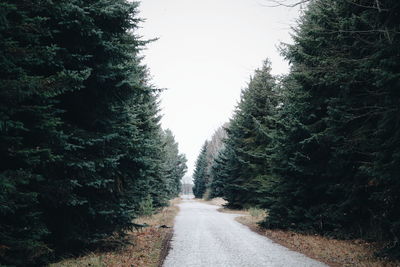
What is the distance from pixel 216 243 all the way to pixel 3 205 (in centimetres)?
886

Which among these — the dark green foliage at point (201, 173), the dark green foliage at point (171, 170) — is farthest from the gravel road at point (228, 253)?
the dark green foliage at point (201, 173)

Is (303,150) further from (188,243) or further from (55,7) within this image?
(55,7)

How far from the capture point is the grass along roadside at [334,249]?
8422 mm

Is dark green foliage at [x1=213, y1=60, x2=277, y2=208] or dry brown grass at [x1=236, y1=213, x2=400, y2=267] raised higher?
dark green foliage at [x1=213, y1=60, x2=277, y2=208]

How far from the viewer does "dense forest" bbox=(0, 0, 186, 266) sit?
5.06m

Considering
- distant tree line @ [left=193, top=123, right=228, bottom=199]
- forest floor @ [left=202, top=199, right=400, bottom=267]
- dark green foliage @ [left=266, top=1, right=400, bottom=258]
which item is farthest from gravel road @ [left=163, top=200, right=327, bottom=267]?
distant tree line @ [left=193, top=123, right=228, bottom=199]

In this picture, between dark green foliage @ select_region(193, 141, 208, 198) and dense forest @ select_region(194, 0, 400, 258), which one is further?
dark green foliage @ select_region(193, 141, 208, 198)

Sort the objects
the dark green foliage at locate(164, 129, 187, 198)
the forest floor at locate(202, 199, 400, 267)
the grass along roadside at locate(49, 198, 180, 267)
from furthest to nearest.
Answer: the dark green foliage at locate(164, 129, 187, 198) < the forest floor at locate(202, 199, 400, 267) < the grass along roadside at locate(49, 198, 180, 267)

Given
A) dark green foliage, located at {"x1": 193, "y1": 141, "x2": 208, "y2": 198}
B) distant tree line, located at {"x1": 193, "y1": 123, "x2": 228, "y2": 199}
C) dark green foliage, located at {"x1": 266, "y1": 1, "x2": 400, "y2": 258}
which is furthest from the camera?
dark green foliage, located at {"x1": 193, "y1": 141, "x2": 208, "y2": 198}

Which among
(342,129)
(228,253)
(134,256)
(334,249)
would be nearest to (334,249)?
(334,249)

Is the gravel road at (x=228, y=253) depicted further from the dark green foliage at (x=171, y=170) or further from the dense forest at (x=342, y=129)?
the dark green foliage at (x=171, y=170)

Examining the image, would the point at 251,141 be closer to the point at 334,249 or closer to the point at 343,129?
the point at 343,129

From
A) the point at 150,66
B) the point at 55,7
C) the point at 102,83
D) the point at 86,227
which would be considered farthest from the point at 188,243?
the point at 150,66

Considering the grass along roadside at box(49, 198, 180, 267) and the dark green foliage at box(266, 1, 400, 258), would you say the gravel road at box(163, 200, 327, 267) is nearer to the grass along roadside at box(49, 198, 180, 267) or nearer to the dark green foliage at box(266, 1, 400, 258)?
the grass along roadside at box(49, 198, 180, 267)
